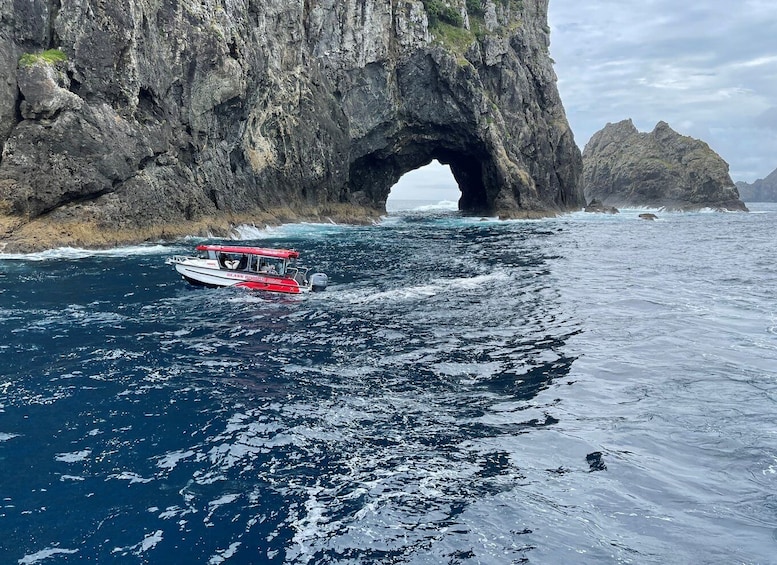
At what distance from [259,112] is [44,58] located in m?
27.0

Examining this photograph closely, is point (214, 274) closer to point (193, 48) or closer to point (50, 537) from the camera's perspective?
point (50, 537)

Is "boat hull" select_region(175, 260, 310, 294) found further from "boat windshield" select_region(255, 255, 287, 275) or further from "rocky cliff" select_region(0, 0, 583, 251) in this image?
"rocky cliff" select_region(0, 0, 583, 251)

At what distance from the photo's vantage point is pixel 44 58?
144ft

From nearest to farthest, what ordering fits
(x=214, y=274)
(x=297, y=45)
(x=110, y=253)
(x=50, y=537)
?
1. (x=50, y=537)
2. (x=214, y=274)
3. (x=110, y=253)
4. (x=297, y=45)

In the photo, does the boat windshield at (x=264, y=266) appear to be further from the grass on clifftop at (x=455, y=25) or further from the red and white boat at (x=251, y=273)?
the grass on clifftop at (x=455, y=25)

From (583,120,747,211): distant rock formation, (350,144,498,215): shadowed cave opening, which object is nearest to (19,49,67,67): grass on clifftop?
(350,144,498,215): shadowed cave opening

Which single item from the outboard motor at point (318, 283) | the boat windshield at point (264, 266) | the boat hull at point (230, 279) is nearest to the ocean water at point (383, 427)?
the outboard motor at point (318, 283)

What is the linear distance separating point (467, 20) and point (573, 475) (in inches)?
3699

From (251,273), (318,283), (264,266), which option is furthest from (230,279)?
(318,283)

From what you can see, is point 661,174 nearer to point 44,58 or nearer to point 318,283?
point 318,283

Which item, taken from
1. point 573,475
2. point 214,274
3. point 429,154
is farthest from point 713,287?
point 429,154

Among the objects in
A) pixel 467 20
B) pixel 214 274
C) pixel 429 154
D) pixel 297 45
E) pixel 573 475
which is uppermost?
pixel 467 20

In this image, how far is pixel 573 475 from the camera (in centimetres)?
1272

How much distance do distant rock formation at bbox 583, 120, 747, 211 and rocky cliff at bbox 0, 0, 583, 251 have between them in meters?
54.8
